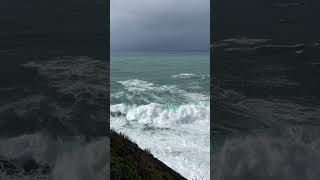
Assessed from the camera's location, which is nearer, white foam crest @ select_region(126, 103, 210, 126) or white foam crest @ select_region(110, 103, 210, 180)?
white foam crest @ select_region(110, 103, 210, 180)

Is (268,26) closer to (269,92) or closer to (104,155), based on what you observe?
(269,92)

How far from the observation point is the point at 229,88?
15.0ft

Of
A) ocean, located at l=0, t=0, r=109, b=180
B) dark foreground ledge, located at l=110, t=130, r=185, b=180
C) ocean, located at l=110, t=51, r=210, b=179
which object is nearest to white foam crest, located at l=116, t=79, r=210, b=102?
ocean, located at l=110, t=51, r=210, b=179

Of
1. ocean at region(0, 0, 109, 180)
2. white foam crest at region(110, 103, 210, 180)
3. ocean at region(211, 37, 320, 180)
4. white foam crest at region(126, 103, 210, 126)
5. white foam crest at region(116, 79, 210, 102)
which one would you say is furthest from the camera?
white foam crest at region(116, 79, 210, 102)

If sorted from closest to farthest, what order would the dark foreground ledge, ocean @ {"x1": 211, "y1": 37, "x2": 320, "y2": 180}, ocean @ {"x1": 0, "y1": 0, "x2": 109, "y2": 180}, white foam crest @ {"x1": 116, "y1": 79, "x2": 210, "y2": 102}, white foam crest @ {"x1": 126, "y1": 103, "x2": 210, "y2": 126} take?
ocean @ {"x1": 0, "y1": 0, "x2": 109, "y2": 180} → ocean @ {"x1": 211, "y1": 37, "x2": 320, "y2": 180} → the dark foreground ledge → white foam crest @ {"x1": 126, "y1": 103, "x2": 210, "y2": 126} → white foam crest @ {"x1": 116, "y1": 79, "x2": 210, "y2": 102}

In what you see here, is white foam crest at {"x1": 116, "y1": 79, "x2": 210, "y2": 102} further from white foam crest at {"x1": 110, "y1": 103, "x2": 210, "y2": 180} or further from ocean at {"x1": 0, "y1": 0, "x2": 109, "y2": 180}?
ocean at {"x1": 0, "y1": 0, "x2": 109, "y2": 180}

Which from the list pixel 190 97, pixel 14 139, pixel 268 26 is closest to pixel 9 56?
pixel 14 139

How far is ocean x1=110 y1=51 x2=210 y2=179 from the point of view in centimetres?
1557

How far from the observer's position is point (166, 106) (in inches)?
814

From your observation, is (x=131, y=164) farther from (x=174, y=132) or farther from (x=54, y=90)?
(x=174, y=132)

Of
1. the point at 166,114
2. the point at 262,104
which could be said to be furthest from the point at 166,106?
the point at 262,104

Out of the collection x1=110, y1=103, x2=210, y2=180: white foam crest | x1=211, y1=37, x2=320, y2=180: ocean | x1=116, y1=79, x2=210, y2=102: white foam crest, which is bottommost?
x1=110, y1=103, x2=210, y2=180: white foam crest

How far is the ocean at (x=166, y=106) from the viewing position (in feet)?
51.1

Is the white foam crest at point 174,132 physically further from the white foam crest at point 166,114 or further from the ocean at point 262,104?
the ocean at point 262,104
